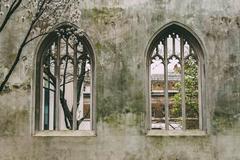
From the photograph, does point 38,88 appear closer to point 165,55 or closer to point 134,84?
point 134,84

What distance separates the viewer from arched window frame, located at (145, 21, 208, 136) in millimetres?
10180

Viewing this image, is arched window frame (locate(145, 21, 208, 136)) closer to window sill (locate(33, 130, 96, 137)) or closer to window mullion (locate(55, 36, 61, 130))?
window sill (locate(33, 130, 96, 137))

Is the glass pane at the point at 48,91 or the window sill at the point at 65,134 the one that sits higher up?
the glass pane at the point at 48,91

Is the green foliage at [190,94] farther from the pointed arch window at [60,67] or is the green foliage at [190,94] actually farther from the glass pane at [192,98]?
the pointed arch window at [60,67]

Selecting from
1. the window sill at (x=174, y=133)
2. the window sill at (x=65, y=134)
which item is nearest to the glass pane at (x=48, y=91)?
the window sill at (x=65, y=134)

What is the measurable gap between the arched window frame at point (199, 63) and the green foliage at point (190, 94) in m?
0.38

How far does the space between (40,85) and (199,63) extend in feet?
11.6

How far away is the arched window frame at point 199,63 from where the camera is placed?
10.2 m

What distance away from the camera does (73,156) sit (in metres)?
10.1

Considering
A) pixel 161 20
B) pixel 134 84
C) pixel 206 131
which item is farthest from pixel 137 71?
pixel 206 131

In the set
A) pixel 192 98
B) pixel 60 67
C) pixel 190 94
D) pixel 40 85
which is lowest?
pixel 192 98

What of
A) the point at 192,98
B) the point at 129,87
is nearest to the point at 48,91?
the point at 129,87

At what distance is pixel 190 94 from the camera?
43.2ft

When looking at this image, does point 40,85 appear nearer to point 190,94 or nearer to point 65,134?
point 65,134
